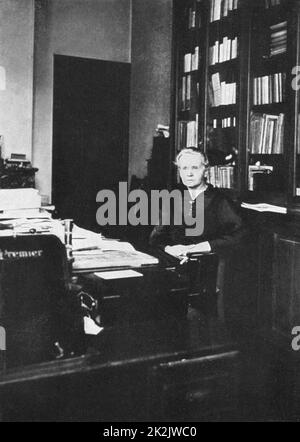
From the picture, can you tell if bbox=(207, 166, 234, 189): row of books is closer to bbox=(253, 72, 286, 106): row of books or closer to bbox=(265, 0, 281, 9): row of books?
bbox=(253, 72, 286, 106): row of books

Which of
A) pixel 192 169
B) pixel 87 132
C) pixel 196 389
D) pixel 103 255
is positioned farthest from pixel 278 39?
pixel 196 389

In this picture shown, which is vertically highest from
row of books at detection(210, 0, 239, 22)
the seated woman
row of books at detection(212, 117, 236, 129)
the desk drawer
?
row of books at detection(210, 0, 239, 22)

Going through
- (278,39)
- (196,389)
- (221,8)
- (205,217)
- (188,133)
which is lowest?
(196,389)

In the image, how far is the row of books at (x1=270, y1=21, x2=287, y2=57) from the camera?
148 inches

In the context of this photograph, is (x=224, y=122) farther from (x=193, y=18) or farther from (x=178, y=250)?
(x=178, y=250)

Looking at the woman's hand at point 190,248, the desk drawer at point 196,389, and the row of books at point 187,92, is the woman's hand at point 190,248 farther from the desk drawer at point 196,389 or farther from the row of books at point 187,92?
the row of books at point 187,92

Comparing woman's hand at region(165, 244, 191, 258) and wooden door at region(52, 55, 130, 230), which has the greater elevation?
wooden door at region(52, 55, 130, 230)

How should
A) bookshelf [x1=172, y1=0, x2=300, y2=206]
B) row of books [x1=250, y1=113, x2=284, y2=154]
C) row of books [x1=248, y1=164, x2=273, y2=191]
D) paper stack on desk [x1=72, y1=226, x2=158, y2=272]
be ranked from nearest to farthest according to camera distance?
paper stack on desk [x1=72, y1=226, x2=158, y2=272] → bookshelf [x1=172, y1=0, x2=300, y2=206] → row of books [x1=250, y1=113, x2=284, y2=154] → row of books [x1=248, y1=164, x2=273, y2=191]

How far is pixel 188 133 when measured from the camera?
4.76m

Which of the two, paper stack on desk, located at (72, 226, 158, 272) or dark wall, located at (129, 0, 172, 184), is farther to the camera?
dark wall, located at (129, 0, 172, 184)

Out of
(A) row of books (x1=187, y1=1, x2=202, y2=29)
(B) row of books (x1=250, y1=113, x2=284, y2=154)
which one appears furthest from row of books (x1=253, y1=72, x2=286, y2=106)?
(A) row of books (x1=187, y1=1, x2=202, y2=29)

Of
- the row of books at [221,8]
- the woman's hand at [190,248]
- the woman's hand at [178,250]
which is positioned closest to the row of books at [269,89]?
the row of books at [221,8]

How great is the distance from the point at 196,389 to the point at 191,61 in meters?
3.61

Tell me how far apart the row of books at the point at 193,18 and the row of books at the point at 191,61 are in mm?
196
